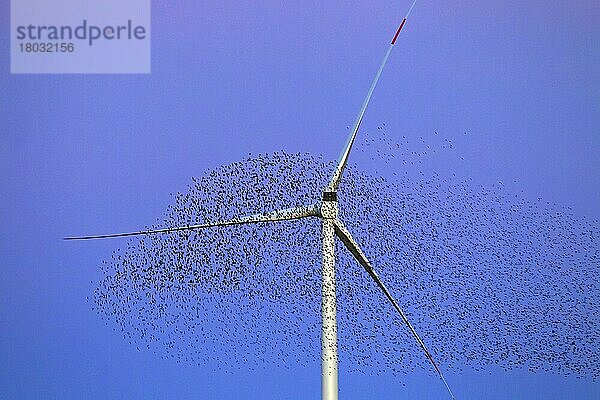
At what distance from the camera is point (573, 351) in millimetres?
5613

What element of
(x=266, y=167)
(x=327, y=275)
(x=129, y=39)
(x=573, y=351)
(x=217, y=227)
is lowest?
(x=573, y=351)

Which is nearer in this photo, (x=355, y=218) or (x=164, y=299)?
(x=355, y=218)

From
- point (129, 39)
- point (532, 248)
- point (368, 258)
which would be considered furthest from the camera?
point (129, 39)

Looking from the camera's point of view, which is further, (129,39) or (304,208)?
(129,39)

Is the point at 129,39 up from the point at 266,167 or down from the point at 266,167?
up

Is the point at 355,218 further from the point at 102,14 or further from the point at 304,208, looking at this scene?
the point at 102,14

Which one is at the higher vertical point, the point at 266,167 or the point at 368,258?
the point at 266,167

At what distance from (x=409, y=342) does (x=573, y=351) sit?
3.45ft

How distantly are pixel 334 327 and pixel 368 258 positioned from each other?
502mm

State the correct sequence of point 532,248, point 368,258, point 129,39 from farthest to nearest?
point 129,39
point 532,248
point 368,258

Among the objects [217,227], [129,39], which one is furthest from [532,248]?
[129,39]

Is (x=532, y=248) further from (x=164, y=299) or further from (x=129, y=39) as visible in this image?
(x=129, y=39)

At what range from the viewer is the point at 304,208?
5.10 metres

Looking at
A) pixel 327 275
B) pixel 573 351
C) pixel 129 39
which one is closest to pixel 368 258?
pixel 327 275
